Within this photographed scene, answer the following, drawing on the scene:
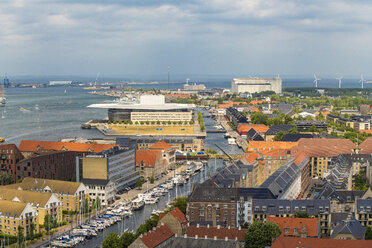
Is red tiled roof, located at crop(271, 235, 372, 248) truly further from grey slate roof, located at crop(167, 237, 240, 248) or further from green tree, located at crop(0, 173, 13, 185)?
green tree, located at crop(0, 173, 13, 185)

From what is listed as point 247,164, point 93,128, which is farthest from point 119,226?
point 93,128

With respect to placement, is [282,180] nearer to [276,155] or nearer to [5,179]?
[276,155]

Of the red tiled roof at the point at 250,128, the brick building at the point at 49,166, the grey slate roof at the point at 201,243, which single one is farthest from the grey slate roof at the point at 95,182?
the red tiled roof at the point at 250,128

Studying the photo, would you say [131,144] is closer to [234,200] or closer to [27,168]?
[27,168]

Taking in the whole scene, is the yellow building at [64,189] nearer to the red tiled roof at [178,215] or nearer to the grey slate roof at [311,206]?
the red tiled roof at [178,215]

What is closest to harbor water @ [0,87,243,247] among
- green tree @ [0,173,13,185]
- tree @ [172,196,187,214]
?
tree @ [172,196,187,214]

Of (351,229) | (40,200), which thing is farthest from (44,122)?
(351,229)
